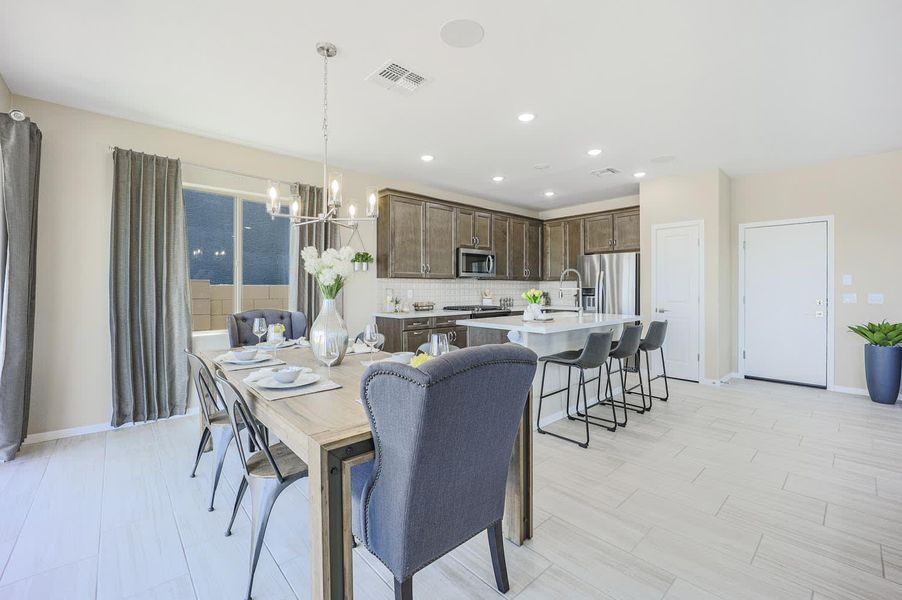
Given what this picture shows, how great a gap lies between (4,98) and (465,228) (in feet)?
15.1

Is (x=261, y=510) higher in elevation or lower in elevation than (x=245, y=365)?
lower

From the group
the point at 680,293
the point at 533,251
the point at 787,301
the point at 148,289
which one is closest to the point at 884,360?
the point at 787,301

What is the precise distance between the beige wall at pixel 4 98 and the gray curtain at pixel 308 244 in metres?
2.17

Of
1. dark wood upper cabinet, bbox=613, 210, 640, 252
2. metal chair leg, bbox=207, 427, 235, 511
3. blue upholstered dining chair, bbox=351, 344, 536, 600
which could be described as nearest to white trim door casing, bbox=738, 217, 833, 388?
dark wood upper cabinet, bbox=613, 210, 640, 252

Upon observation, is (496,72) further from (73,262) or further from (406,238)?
(73,262)

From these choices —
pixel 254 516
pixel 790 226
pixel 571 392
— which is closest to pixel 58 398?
pixel 254 516

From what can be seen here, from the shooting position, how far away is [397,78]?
274cm

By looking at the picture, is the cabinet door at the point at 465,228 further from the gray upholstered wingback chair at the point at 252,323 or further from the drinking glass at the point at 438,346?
the drinking glass at the point at 438,346

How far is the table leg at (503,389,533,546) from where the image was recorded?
72.9 inches

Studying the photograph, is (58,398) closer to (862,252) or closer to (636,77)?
(636,77)

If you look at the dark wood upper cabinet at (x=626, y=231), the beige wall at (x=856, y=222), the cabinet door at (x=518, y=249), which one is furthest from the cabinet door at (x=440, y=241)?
the beige wall at (x=856, y=222)

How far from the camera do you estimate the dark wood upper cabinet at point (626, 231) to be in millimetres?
5785

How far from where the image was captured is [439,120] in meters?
3.46

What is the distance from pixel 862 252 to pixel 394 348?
212 inches
